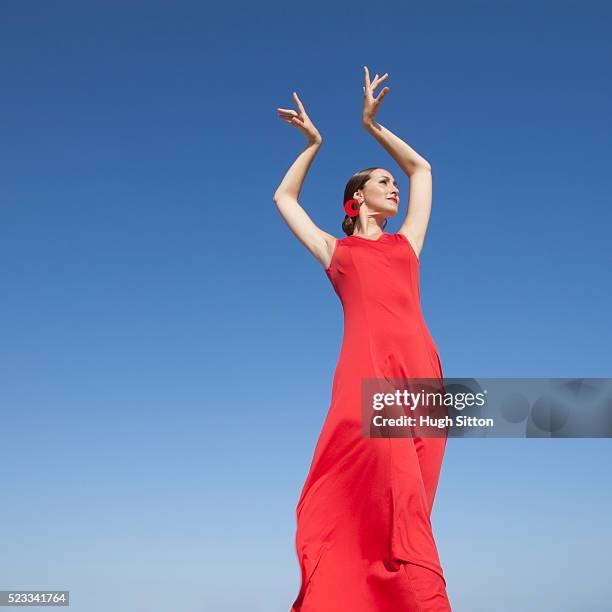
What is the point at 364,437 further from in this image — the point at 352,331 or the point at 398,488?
the point at 352,331

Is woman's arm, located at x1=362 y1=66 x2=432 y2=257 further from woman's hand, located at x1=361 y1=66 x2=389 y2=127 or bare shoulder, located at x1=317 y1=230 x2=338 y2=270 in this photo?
bare shoulder, located at x1=317 y1=230 x2=338 y2=270

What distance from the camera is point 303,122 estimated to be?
19.7ft

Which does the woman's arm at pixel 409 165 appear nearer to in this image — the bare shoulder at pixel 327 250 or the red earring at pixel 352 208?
the red earring at pixel 352 208

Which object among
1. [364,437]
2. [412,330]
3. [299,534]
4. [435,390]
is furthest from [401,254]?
[299,534]

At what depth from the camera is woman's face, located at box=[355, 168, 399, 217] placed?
19.4 feet

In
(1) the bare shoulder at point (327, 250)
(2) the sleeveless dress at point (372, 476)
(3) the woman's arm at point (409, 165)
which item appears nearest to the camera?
(2) the sleeveless dress at point (372, 476)

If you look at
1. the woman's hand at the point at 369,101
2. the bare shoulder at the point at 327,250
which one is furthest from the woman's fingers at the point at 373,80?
the bare shoulder at the point at 327,250

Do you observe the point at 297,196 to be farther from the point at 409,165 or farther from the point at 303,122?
the point at 409,165

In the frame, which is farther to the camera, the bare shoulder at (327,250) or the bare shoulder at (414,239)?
the bare shoulder at (414,239)

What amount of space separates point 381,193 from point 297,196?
0.65m

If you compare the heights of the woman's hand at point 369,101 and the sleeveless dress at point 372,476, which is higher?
the woman's hand at point 369,101

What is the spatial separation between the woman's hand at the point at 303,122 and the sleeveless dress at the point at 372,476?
2.98 feet

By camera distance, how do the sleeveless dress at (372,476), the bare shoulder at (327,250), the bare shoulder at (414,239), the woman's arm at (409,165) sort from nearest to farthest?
the sleeveless dress at (372,476)
the bare shoulder at (327,250)
the bare shoulder at (414,239)
the woman's arm at (409,165)

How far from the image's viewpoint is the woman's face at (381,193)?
19.4 ft
